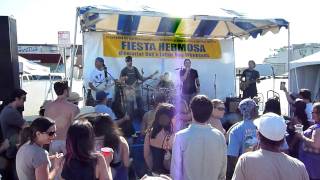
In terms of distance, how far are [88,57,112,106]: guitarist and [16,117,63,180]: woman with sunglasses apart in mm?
6260

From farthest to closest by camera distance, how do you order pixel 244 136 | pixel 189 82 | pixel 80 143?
pixel 189 82 < pixel 244 136 < pixel 80 143

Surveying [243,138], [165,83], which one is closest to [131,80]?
[165,83]

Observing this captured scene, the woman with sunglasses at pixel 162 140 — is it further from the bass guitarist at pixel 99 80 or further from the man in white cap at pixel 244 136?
the bass guitarist at pixel 99 80

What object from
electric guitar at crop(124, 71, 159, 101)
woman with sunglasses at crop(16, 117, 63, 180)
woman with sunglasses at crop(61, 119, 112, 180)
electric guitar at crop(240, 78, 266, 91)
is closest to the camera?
woman with sunglasses at crop(61, 119, 112, 180)

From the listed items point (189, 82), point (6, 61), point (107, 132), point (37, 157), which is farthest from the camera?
point (189, 82)

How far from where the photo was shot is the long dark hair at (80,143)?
9.19ft

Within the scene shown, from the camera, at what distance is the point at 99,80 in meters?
9.77

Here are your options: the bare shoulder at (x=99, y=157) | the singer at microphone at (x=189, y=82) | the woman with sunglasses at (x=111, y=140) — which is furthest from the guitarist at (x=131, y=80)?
the bare shoulder at (x=99, y=157)

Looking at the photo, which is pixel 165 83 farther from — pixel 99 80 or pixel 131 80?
pixel 99 80

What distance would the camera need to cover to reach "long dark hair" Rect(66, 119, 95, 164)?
2801 mm

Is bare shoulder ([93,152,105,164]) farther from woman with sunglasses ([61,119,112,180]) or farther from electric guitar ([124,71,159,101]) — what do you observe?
electric guitar ([124,71,159,101])

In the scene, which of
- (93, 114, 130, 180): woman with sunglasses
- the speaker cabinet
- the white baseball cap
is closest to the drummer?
the speaker cabinet

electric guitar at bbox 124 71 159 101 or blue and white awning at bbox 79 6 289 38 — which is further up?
blue and white awning at bbox 79 6 289 38

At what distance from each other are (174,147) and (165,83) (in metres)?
7.08
